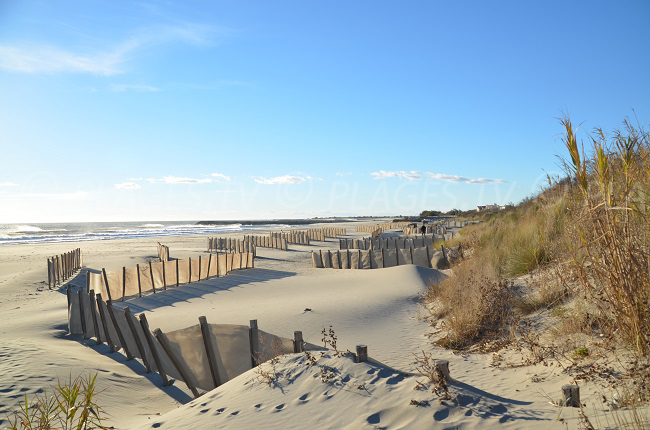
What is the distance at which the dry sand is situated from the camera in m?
4.45

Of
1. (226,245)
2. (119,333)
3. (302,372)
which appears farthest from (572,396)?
(226,245)

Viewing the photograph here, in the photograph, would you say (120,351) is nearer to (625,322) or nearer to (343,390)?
(343,390)

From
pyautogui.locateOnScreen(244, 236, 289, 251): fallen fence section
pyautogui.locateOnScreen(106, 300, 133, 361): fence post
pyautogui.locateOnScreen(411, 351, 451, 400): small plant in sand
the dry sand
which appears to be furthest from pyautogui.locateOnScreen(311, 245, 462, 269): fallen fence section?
pyautogui.locateOnScreen(411, 351, 451, 400): small plant in sand

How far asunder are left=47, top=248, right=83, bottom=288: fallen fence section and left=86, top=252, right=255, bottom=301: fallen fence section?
13.3ft

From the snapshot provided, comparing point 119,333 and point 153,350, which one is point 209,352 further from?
point 119,333

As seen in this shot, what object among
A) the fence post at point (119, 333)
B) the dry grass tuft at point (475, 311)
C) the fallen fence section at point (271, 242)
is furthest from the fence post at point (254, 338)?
the fallen fence section at point (271, 242)

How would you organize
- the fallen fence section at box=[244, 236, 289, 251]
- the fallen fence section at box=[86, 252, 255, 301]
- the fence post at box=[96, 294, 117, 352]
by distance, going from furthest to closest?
the fallen fence section at box=[244, 236, 289, 251] < the fallen fence section at box=[86, 252, 255, 301] < the fence post at box=[96, 294, 117, 352]

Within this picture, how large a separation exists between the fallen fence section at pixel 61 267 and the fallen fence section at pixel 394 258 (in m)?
12.0

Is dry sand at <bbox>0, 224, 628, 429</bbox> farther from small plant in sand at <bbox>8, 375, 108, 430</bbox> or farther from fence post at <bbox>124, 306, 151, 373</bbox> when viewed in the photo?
small plant in sand at <bbox>8, 375, 108, 430</bbox>

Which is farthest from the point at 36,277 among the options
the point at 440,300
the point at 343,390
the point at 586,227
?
the point at 586,227

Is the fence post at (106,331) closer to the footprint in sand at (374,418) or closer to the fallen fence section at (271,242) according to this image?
the footprint in sand at (374,418)

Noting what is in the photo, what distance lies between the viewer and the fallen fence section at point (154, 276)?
1513cm

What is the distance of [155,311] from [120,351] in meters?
4.06

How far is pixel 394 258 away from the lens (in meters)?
20.6
